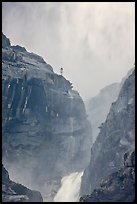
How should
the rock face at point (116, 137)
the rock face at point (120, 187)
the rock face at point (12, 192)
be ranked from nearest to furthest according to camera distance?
1. the rock face at point (120, 187)
2. the rock face at point (12, 192)
3. the rock face at point (116, 137)

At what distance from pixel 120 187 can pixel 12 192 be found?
135 ft

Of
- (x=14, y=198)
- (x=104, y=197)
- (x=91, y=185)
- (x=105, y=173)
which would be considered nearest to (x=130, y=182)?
(x=104, y=197)

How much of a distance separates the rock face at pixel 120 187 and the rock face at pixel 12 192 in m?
23.7

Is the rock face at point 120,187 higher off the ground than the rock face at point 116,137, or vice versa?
the rock face at point 116,137

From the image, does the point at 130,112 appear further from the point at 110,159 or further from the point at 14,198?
the point at 14,198

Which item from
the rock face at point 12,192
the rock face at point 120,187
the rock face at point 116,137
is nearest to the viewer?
the rock face at point 120,187

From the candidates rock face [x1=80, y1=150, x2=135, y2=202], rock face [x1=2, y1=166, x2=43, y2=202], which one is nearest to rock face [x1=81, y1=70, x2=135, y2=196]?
rock face [x1=2, y1=166, x2=43, y2=202]

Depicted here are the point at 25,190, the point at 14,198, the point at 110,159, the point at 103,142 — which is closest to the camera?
the point at 14,198

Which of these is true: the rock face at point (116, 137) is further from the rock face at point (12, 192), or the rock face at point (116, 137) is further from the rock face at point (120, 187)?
the rock face at point (120, 187)

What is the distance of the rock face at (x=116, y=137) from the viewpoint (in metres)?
177

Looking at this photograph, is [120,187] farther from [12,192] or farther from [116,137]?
[116,137]

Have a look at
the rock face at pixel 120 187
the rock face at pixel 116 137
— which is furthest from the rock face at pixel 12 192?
the rock face at pixel 116 137

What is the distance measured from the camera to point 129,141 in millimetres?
173000

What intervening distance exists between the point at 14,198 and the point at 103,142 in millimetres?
72415
